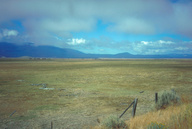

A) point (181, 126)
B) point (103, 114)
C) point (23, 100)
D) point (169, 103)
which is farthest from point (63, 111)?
point (181, 126)

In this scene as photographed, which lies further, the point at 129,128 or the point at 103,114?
the point at 103,114

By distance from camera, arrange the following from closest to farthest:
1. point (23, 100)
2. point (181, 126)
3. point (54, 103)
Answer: point (181, 126)
point (54, 103)
point (23, 100)

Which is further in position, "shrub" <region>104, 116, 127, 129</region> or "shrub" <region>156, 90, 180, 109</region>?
"shrub" <region>156, 90, 180, 109</region>

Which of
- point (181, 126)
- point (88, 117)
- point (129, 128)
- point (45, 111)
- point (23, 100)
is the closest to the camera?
point (181, 126)

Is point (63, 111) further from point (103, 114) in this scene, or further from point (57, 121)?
point (103, 114)

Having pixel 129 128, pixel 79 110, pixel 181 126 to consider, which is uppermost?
pixel 181 126

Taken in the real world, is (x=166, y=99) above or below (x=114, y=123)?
above

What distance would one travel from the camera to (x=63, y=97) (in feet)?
64.3

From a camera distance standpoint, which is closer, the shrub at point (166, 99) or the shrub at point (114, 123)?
the shrub at point (114, 123)

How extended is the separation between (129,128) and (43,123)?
6.89 m

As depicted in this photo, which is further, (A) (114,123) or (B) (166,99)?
(B) (166,99)

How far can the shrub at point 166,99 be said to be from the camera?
38.9 feet

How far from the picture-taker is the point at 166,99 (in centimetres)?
1199

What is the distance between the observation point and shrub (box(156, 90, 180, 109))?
11.9 meters
